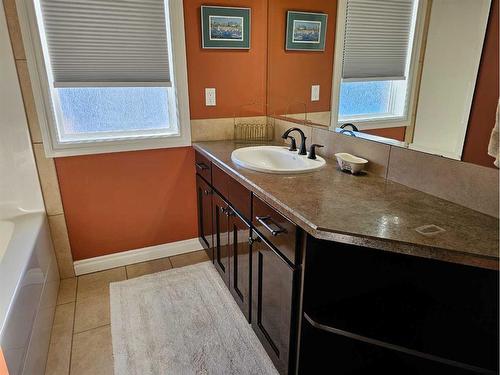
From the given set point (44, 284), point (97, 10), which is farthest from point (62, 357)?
point (97, 10)

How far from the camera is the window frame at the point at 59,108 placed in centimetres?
183

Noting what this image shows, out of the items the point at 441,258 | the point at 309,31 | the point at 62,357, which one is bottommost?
the point at 62,357

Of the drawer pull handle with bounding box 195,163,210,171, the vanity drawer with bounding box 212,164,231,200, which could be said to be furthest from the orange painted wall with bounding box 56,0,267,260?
the vanity drawer with bounding box 212,164,231,200

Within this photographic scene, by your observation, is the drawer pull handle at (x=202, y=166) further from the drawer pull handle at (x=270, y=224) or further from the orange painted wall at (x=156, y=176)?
the drawer pull handle at (x=270, y=224)

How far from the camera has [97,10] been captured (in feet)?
6.31

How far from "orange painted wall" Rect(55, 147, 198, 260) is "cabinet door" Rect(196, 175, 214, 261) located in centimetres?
11

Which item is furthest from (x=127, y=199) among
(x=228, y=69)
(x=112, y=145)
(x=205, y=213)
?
(x=228, y=69)

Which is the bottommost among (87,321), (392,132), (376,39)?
(87,321)

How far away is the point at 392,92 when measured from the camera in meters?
1.50

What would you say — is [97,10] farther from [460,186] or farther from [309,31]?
[460,186]

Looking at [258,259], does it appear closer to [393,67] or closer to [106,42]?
[393,67]

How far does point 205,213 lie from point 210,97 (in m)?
0.85

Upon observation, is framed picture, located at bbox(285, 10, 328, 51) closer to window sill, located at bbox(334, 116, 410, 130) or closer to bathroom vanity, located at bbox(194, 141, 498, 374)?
window sill, located at bbox(334, 116, 410, 130)

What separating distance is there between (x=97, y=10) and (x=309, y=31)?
1.31 m
